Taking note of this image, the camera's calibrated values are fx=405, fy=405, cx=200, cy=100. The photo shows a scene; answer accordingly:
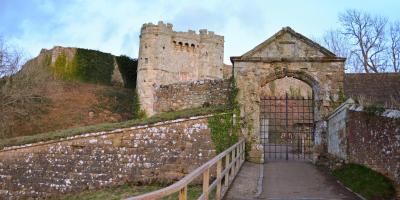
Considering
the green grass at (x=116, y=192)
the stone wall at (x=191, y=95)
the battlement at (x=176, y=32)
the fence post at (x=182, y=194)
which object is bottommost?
the green grass at (x=116, y=192)

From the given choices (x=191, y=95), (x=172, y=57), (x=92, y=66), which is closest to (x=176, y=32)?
(x=172, y=57)

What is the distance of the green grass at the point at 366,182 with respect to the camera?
7.87 meters

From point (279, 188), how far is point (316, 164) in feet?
17.8

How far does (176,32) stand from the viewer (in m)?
37.3

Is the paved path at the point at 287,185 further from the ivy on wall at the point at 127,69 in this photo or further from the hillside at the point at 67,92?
the ivy on wall at the point at 127,69

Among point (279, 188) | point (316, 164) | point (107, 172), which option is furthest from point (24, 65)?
point (279, 188)

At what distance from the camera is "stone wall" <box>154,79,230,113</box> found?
19234mm

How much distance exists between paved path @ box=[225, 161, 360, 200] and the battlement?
23.3 m

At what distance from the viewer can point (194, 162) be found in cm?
1369

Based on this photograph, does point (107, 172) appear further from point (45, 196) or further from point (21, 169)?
point (21, 169)

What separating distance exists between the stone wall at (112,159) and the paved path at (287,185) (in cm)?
210

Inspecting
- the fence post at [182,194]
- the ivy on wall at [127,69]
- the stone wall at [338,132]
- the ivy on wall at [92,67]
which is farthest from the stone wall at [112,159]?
the ivy on wall at [127,69]

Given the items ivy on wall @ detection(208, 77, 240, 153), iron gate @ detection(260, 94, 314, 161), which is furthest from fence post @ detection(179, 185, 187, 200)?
iron gate @ detection(260, 94, 314, 161)

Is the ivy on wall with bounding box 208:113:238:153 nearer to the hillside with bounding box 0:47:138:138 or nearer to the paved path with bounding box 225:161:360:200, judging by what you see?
the paved path with bounding box 225:161:360:200
